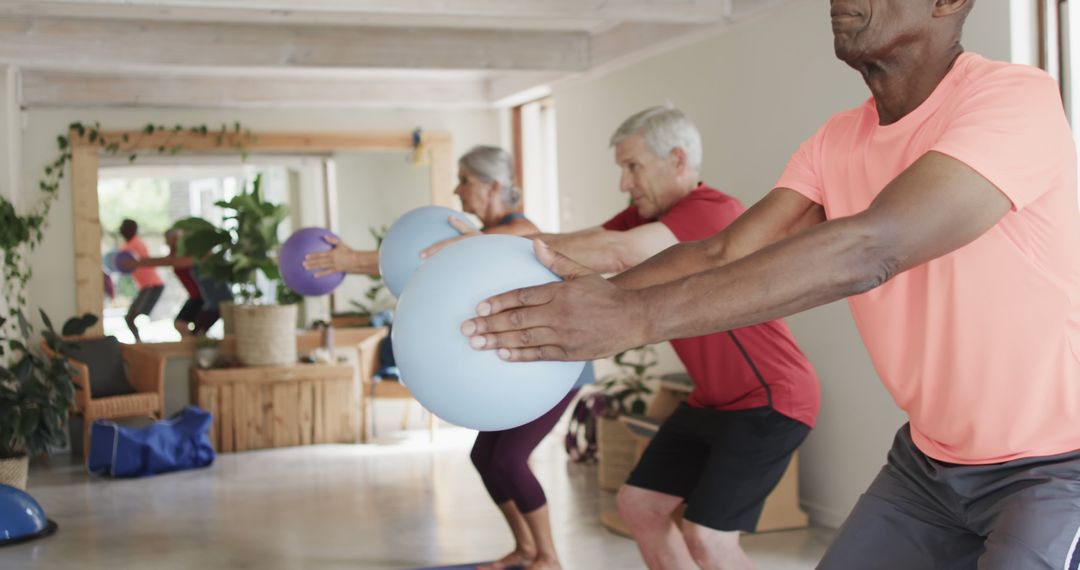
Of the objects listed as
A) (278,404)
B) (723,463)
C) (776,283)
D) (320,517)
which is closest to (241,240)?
(278,404)

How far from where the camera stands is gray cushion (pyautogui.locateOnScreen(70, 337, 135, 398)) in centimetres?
739

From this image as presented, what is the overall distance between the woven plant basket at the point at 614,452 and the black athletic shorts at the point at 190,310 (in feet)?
12.2

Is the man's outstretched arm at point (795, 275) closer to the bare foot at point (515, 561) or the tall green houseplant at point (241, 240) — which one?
the bare foot at point (515, 561)

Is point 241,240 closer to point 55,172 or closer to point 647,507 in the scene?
point 55,172

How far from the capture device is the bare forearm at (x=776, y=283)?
4.13 ft

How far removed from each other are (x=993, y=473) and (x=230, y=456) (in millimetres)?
6432

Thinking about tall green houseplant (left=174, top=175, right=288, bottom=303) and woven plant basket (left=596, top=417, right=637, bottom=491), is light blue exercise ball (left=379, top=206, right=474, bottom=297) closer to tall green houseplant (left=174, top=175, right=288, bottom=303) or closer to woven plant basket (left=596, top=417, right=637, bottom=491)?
woven plant basket (left=596, top=417, right=637, bottom=491)

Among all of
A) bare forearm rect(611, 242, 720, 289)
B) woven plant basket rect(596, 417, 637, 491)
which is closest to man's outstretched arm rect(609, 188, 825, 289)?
bare forearm rect(611, 242, 720, 289)

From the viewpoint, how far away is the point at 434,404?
1624mm

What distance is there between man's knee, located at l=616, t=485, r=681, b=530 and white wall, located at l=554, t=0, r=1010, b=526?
1.97m

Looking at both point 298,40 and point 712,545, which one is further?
point 298,40

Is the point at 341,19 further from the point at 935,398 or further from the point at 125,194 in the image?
the point at 125,194

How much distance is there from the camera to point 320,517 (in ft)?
18.3

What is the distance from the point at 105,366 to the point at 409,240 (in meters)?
4.97
